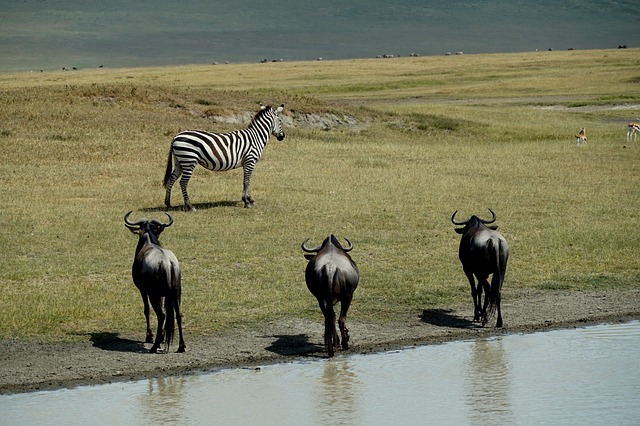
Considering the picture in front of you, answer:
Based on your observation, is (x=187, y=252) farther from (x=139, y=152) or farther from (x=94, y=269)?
(x=139, y=152)

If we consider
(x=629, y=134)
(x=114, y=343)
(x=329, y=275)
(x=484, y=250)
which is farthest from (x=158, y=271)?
(x=629, y=134)

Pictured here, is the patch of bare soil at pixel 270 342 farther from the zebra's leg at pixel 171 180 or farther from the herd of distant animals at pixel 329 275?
the zebra's leg at pixel 171 180

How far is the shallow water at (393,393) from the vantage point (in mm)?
10000

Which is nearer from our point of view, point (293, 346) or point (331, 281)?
point (331, 281)

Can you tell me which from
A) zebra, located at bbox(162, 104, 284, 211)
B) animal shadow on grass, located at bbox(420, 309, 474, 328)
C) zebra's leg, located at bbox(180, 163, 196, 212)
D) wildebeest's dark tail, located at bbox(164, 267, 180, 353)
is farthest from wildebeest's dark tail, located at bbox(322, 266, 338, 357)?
zebra, located at bbox(162, 104, 284, 211)

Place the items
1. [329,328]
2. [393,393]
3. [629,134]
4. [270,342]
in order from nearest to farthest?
[393,393]
[329,328]
[270,342]
[629,134]

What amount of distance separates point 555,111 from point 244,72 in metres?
48.0

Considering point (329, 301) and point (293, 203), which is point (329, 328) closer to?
point (329, 301)

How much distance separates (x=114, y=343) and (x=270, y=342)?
1721 mm

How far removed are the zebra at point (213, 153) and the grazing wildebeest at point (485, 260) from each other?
28.6 feet

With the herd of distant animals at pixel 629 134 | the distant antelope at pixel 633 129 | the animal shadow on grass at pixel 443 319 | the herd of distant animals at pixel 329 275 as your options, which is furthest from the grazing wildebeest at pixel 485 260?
the distant antelope at pixel 633 129

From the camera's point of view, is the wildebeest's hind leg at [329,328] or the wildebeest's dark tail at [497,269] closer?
the wildebeest's hind leg at [329,328]

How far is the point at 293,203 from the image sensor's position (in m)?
21.9

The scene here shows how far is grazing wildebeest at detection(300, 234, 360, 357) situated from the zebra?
984 centimetres
